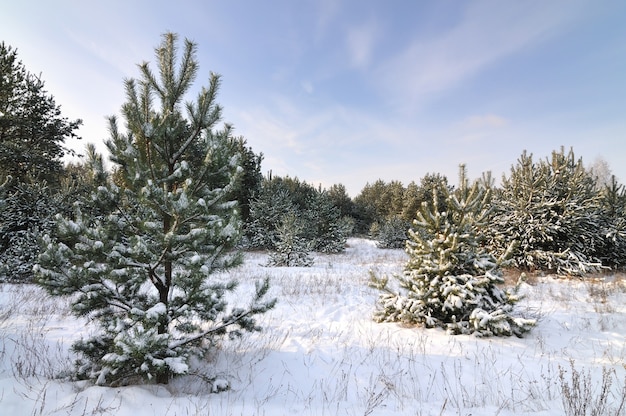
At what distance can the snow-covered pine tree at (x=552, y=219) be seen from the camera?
9422 mm

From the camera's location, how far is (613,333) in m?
4.92

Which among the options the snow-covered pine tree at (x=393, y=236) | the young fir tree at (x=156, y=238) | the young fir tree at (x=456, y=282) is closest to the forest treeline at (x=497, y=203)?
the young fir tree at (x=456, y=282)

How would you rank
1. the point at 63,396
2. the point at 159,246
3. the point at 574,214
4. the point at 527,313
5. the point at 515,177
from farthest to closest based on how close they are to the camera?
the point at 515,177 → the point at 574,214 → the point at 527,313 → the point at 159,246 → the point at 63,396

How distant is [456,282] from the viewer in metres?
5.04

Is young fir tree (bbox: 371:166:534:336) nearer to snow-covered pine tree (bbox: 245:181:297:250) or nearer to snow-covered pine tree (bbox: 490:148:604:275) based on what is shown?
snow-covered pine tree (bbox: 490:148:604:275)

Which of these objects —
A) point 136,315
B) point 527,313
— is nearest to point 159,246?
point 136,315

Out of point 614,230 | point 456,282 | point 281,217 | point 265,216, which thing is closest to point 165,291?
point 456,282

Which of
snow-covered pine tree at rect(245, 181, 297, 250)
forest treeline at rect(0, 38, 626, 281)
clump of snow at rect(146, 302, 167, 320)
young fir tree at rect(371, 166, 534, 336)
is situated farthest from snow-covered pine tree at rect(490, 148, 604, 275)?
snow-covered pine tree at rect(245, 181, 297, 250)

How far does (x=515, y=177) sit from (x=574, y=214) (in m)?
2.24

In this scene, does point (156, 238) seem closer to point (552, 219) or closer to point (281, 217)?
point (552, 219)

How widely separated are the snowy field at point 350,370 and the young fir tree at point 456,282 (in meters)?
0.27

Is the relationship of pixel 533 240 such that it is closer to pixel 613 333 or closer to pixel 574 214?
pixel 574 214

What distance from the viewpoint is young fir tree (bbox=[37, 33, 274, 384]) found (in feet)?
8.98

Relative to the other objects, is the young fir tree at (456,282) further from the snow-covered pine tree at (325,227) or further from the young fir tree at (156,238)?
the snow-covered pine tree at (325,227)
